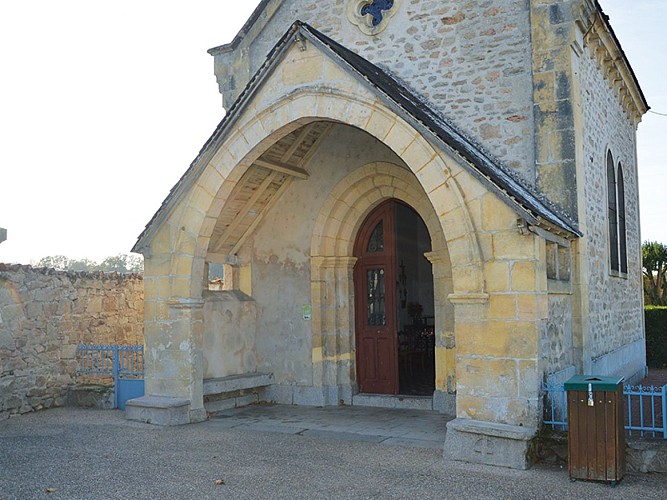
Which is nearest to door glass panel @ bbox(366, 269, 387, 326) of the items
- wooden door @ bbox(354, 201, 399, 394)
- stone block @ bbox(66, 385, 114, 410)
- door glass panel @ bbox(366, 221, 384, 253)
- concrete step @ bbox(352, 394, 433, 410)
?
wooden door @ bbox(354, 201, 399, 394)

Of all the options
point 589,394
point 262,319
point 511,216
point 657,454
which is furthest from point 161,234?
point 657,454

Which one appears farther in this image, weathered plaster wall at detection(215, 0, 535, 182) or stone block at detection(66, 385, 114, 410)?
stone block at detection(66, 385, 114, 410)

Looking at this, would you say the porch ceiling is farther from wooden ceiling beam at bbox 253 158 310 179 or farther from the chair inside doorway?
the chair inside doorway

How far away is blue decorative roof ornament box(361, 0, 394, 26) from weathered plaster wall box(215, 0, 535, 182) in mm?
171

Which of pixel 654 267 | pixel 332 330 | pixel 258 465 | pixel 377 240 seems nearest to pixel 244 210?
pixel 377 240

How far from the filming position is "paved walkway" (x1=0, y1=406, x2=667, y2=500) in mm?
6031

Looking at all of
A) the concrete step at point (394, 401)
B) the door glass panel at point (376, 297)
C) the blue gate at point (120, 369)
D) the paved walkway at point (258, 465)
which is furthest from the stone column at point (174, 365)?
the door glass panel at point (376, 297)

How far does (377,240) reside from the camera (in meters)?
10.9

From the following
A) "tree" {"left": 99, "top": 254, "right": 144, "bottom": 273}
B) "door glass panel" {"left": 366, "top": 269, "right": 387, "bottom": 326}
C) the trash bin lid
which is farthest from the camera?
"tree" {"left": 99, "top": 254, "right": 144, "bottom": 273}

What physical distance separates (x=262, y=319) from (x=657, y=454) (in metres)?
6.17

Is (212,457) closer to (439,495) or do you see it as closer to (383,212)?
(439,495)

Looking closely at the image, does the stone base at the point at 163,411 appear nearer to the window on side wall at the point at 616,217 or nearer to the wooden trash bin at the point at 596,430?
the wooden trash bin at the point at 596,430

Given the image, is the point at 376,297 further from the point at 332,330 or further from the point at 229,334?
the point at 229,334

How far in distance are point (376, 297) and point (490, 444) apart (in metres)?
4.31
